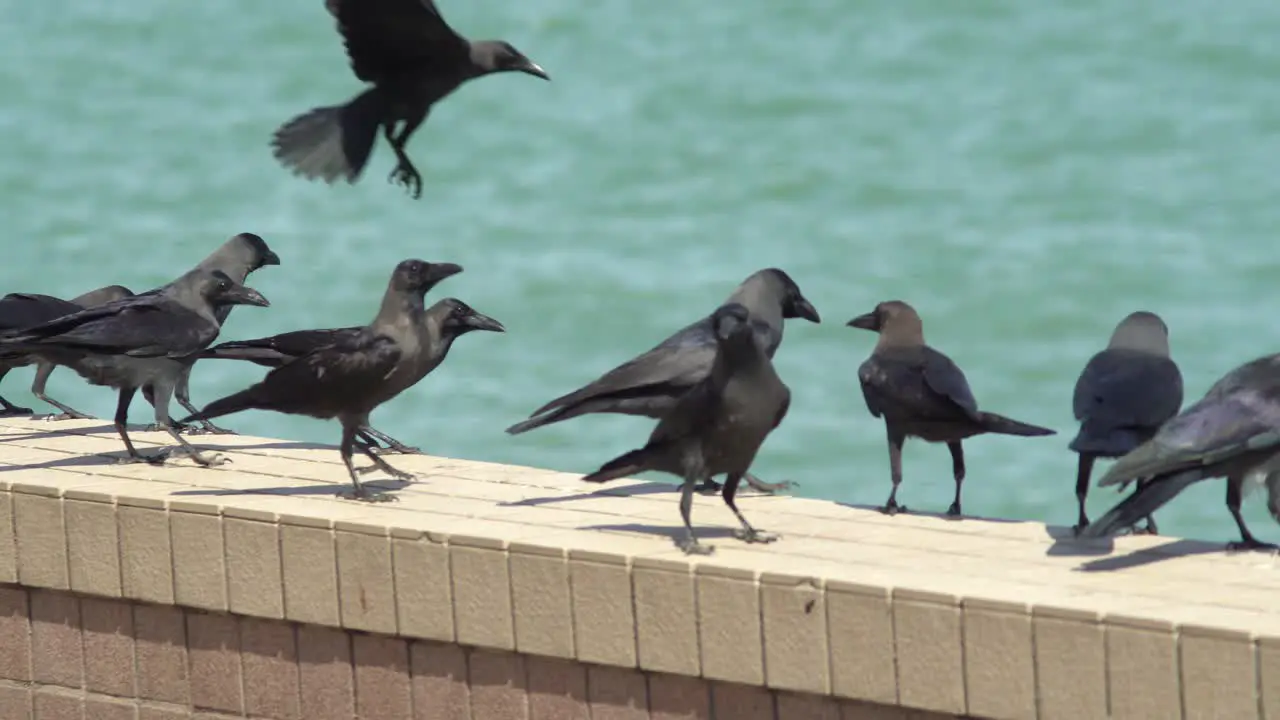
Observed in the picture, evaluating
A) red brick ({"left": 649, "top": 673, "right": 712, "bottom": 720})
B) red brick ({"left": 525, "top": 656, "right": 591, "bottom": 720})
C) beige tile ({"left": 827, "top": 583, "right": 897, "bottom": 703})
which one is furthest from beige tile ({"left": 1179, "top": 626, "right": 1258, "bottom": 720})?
red brick ({"left": 525, "top": 656, "right": 591, "bottom": 720})

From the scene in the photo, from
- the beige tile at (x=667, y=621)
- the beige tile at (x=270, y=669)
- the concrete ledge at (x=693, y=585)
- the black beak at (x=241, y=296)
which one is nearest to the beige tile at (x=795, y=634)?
the concrete ledge at (x=693, y=585)

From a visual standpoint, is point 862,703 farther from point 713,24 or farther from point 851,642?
point 713,24

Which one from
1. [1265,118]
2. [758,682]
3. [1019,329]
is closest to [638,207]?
[1019,329]

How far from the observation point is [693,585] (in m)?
4.72

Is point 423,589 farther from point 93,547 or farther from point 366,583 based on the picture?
point 93,547

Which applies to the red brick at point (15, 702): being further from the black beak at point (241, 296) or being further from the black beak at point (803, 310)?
the black beak at point (803, 310)

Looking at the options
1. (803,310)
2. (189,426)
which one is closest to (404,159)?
(803,310)

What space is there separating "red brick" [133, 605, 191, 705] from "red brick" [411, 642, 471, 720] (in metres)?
0.75

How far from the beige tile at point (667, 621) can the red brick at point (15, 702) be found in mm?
1980

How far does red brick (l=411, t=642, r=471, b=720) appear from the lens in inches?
197

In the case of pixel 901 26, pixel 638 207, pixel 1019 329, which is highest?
pixel 901 26

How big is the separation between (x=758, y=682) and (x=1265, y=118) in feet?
74.6

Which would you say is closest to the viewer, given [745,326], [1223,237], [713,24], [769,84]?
[745,326]

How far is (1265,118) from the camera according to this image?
1010 inches
